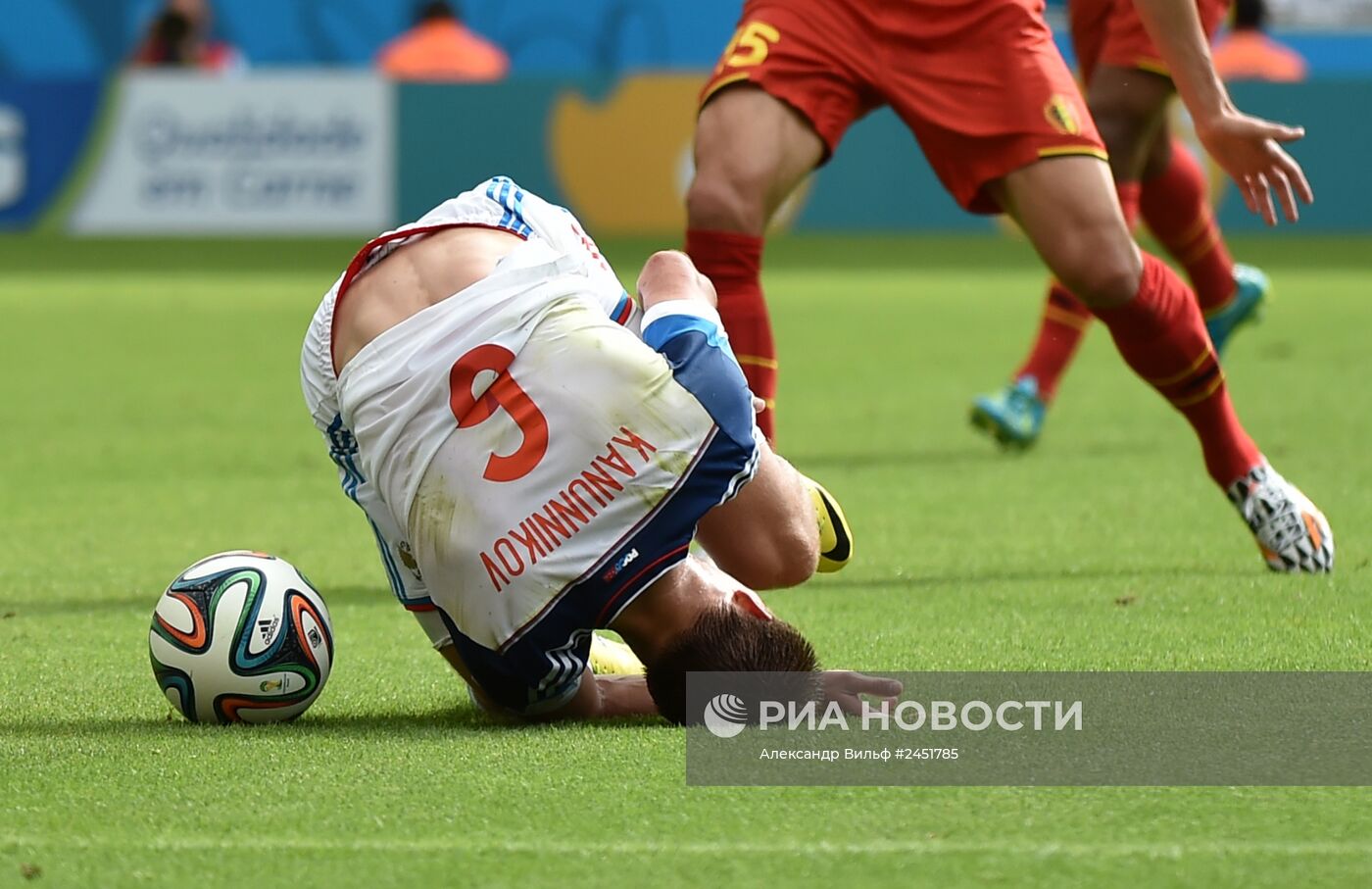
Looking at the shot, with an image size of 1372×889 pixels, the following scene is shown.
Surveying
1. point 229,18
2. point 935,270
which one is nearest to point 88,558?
point 935,270

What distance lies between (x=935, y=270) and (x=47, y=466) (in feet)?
28.3

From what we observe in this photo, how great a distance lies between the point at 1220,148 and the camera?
15.1 feet

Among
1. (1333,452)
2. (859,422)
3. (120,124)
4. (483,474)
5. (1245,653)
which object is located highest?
(483,474)

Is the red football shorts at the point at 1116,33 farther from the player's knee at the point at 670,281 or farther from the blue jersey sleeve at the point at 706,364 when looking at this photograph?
the blue jersey sleeve at the point at 706,364

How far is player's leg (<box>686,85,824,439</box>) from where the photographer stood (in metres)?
4.82

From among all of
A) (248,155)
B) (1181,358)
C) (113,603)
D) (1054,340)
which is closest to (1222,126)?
(1181,358)

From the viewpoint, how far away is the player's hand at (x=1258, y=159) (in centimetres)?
450

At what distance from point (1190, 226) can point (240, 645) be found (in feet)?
12.8

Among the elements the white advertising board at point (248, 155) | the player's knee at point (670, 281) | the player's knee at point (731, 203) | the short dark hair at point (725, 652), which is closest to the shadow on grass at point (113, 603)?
the player's knee at point (731, 203)

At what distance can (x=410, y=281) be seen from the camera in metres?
3.63

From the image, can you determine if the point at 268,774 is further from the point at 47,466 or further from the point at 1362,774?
the point at 47,466

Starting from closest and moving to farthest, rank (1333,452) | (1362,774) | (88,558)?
(1362,774) < (88,558) < (1333,452)

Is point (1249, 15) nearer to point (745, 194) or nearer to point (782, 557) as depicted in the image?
point (745, 194)

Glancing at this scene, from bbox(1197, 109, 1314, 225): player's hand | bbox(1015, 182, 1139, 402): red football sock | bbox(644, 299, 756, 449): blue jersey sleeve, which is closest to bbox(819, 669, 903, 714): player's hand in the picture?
bbox(644, 299, 756, 449): blue jersey sleeve
